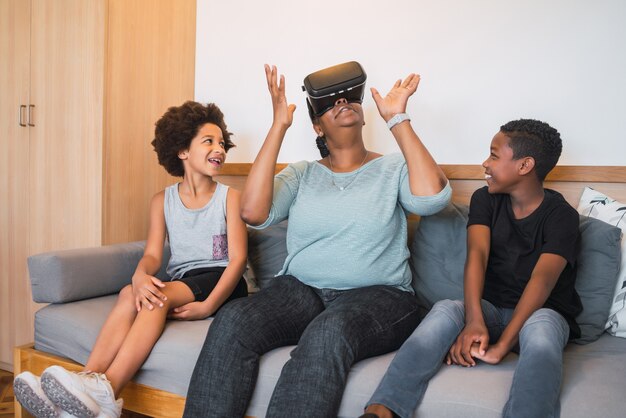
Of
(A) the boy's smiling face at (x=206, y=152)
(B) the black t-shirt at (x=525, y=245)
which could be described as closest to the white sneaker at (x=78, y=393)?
(A) the boy's smiling face at (x=206, y=152)

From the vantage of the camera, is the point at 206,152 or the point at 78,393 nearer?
the point at 78,393

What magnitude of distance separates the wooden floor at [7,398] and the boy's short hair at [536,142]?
1.56m

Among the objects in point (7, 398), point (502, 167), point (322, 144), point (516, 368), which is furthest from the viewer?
point (7, 398)

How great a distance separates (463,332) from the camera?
1296 mm

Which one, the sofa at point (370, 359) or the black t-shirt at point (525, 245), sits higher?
the black t-shirt at point (525, 245)

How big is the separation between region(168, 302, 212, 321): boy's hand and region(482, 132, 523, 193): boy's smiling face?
0.90m

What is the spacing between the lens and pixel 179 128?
1.92 m

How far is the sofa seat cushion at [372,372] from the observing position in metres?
1.09

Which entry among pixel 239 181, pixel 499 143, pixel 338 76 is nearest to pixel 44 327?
pixel 239 181

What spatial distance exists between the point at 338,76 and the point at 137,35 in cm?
114

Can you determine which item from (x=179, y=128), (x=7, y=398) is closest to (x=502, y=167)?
(x=179, y=128)

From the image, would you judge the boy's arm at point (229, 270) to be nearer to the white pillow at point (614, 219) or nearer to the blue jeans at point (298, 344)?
the blue jeans at point (298, 344)

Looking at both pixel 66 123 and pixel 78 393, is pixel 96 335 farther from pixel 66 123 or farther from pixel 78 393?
pixel 66 123

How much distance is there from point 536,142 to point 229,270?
978mm
